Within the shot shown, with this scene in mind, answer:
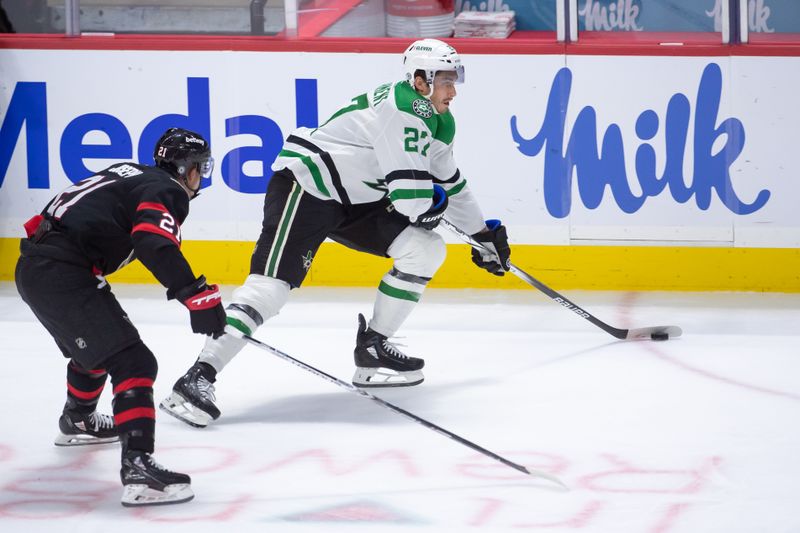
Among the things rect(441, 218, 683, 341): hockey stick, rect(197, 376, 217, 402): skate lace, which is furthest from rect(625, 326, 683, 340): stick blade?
rect(197, 376, 217, 402): skate lace

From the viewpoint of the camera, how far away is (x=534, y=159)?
576 centimetres

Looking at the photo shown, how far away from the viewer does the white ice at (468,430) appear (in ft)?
10.4

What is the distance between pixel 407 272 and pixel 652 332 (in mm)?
1207

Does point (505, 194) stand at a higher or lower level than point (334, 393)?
higher

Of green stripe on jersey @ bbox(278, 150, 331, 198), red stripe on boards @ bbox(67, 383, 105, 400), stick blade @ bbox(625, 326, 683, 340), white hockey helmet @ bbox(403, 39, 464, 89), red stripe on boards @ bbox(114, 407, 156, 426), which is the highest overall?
white hockey helmet @ bbox(403, 39, 464, 89)

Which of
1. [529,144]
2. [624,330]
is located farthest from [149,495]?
[529,144]

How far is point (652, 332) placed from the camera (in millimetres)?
5012

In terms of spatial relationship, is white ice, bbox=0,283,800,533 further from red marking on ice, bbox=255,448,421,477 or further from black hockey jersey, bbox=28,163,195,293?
black hockey jersey, bbox=28,163,195,293

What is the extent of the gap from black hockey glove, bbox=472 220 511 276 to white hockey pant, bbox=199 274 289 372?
0.88 m

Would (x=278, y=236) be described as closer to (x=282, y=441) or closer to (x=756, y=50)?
(x=282, y=441)

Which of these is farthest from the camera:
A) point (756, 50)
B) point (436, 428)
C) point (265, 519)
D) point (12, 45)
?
point (12, 45)

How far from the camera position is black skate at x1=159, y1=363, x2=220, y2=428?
12.7 ft

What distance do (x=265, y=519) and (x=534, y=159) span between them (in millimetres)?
2991

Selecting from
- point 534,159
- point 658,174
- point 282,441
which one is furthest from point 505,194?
point 282,441
